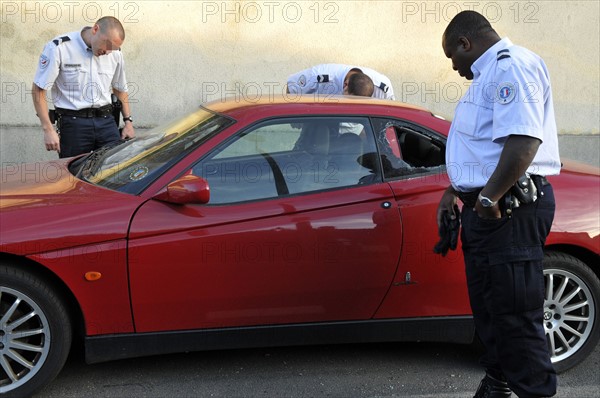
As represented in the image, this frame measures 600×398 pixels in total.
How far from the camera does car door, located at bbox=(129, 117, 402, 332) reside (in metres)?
3.47

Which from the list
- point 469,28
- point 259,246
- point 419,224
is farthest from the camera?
point 419,224

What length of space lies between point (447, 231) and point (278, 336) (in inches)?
39.4

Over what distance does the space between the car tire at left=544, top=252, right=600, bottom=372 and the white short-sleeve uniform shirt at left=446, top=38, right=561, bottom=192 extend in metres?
0.99

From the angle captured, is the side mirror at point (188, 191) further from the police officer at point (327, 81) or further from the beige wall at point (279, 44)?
the beige wall at point (279, 44)

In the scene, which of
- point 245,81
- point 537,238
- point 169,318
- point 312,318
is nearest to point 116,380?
point 169,318

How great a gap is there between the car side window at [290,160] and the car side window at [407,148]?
6cm

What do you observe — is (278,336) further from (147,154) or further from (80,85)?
(80,85)

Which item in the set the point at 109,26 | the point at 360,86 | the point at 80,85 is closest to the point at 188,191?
the point at 360,86

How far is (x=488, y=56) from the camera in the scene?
299 centimetres

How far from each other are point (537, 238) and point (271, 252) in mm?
1211

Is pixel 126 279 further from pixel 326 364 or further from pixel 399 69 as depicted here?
pixel 399 69

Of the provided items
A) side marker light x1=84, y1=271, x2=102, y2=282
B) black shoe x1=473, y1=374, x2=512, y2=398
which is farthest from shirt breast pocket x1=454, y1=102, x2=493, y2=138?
side marker light x1=84, y1=271, x2=102, y2=282

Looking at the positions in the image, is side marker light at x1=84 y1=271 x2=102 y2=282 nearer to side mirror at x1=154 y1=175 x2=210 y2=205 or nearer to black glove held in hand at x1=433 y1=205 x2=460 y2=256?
side mirror at x1=154 y1=175 x2=210 y2=205

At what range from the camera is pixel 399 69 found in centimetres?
830
